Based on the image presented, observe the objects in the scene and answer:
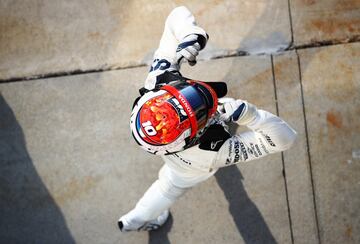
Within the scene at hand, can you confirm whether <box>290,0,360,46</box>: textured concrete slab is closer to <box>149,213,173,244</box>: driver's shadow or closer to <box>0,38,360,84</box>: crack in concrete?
<box>0,38,360,84</box>: crack in concrete

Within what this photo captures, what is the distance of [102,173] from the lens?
3805mm

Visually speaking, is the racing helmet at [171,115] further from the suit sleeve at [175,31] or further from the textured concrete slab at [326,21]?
the textured concrete slab at [326,21]

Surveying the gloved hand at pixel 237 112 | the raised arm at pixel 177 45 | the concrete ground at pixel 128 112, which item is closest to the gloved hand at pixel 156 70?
the raised arm at pixel 177 45

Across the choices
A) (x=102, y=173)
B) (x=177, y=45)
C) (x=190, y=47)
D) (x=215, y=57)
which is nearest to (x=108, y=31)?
(x=215, y=57)

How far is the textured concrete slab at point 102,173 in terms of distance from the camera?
12.2 feet

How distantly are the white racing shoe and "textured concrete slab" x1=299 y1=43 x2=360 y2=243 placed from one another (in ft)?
4.76

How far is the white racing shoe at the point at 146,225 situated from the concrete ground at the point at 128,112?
12cm

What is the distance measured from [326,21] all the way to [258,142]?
1.96 m

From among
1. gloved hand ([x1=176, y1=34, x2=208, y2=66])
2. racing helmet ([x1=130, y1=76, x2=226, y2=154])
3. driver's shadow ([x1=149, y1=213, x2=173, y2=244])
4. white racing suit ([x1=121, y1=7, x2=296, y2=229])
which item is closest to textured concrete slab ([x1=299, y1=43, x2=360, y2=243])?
white racing suit ([x1=121, y1=7, x2=296, y2=229])

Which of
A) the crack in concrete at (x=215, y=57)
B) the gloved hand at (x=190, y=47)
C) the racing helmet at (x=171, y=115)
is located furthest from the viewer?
the crack in concrete at (x=215, y=57)

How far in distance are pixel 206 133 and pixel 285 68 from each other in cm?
172

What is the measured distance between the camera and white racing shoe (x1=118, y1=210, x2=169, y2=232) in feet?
11.1

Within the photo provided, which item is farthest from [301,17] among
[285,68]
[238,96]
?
[238,96]

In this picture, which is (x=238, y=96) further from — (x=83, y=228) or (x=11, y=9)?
(x=11, y=9)
